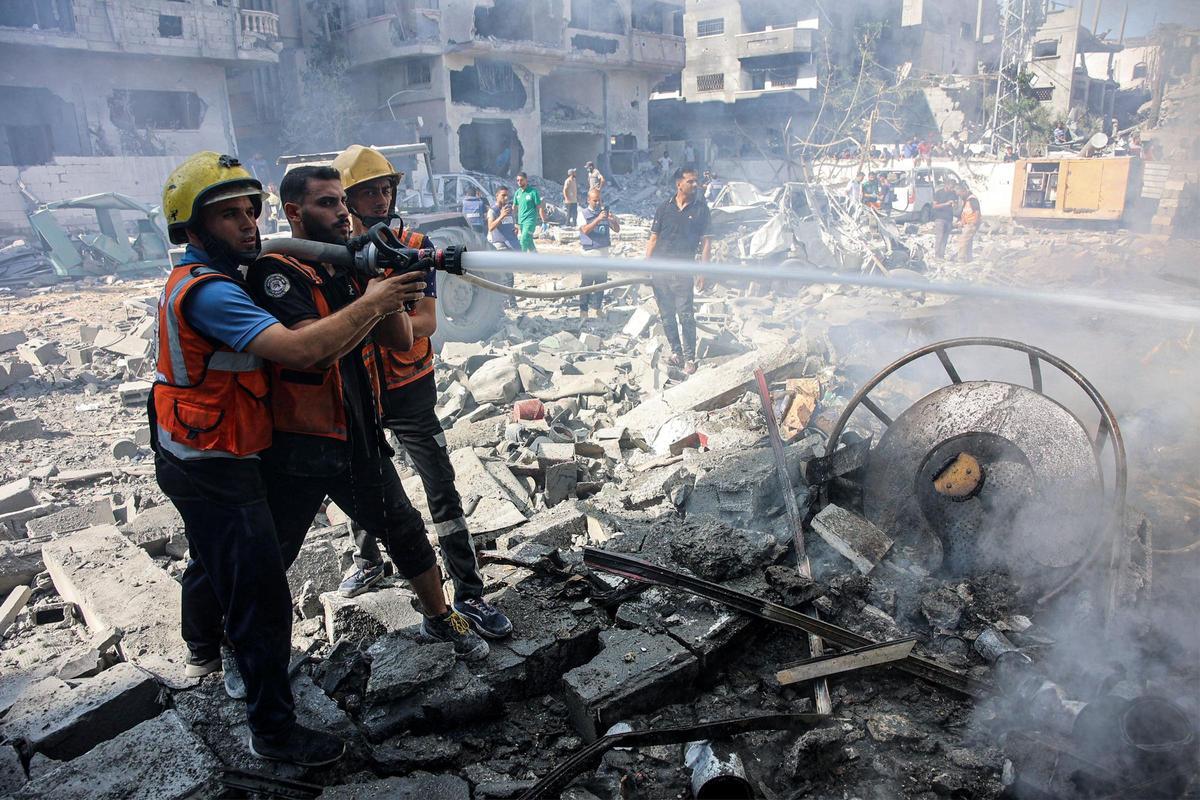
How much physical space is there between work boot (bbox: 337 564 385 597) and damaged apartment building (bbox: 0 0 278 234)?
19583 mm

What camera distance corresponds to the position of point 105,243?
47.8 feet

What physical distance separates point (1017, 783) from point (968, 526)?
4.61 ft

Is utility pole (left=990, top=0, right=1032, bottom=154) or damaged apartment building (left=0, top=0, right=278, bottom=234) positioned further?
utility pole (left=990, top=0, right=1032, bottom=154)

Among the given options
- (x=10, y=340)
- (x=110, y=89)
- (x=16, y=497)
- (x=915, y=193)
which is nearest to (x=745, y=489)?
(x=16, y=497)

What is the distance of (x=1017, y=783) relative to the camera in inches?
92.4

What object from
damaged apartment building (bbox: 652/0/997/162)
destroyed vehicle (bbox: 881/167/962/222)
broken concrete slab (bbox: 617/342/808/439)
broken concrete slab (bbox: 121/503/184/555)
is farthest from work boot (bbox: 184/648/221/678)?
damaged apartment building (bbox: 652/0/997/162)

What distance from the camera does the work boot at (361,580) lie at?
365 centimetres

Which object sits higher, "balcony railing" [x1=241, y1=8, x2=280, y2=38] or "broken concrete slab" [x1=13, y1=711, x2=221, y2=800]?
"balcony railing" [x1=241, y1=8, x2=280, y2=38]

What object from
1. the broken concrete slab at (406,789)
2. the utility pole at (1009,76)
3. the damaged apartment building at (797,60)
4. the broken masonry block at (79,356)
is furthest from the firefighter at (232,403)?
the utility pole at (1009,76)

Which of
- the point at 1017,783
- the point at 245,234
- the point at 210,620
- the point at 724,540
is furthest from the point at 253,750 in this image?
the point at 1017,783

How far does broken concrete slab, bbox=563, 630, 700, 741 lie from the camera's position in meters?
2.60

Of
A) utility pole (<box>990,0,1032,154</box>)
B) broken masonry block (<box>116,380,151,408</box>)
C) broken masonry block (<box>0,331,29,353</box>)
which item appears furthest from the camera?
utility pole (<box>990,0,1032,154</box>)

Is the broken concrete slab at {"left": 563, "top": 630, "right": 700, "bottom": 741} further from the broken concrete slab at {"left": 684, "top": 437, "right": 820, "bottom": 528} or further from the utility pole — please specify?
the utility pole

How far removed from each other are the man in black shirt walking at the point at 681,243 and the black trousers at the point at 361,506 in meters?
4.87
